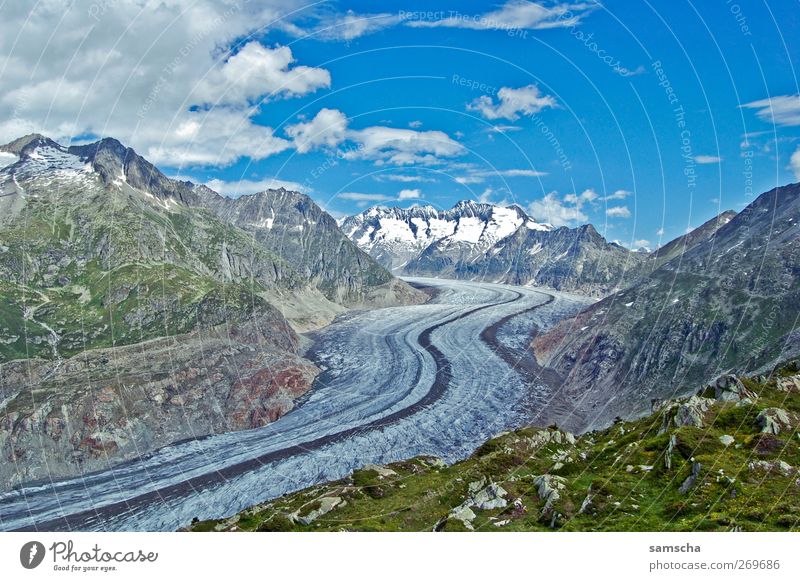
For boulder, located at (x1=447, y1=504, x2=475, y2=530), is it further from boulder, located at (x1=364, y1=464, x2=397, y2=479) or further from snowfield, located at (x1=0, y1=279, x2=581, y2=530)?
snowfield, located at (x1=0, y1=279, x2=581, y2=530)

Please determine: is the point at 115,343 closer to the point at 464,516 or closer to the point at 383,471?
the point at 383,471

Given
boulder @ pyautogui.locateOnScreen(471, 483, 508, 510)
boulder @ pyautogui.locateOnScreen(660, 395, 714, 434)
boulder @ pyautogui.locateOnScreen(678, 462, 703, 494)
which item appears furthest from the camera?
boulder @ pyautogui.locateOnScreen(660, 395, 714, 434)

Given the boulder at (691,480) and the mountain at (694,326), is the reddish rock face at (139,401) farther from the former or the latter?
the boulder at (691,480)

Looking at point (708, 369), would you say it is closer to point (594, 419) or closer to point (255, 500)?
point (594, 419)

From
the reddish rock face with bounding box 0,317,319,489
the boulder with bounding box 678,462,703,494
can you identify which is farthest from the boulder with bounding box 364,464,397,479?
the reddish rock face with bounding box 0,317,319,489

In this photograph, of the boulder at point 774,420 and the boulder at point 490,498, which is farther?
the boulder at point 774,420

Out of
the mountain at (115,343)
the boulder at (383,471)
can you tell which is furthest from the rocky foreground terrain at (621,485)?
the mountain at (115,343)
